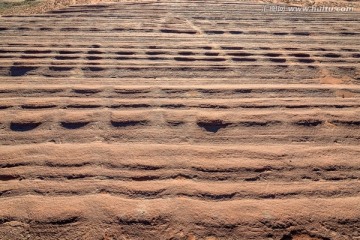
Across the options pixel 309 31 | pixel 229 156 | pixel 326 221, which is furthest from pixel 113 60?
pixel 309 31

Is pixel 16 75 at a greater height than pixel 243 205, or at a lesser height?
greater

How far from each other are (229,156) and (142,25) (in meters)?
4.22

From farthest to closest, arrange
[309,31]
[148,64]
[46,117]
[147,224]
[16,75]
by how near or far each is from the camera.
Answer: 1. [309,31]
2. [148,64]
3. [16,75]
4. [46,117]
5. [147,224]

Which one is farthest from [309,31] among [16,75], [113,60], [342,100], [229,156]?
[16,75]

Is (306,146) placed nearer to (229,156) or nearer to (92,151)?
(229,156)

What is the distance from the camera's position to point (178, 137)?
2.96 m

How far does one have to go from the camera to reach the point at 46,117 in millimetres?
3184

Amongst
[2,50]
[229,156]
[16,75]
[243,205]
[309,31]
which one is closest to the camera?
[243,205]

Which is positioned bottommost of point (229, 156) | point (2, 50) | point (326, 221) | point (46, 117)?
point (326, 221)

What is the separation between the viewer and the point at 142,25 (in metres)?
6.15

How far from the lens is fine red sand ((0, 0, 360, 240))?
7.18 feet

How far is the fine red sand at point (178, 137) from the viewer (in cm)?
219

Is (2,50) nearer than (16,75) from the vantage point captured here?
No

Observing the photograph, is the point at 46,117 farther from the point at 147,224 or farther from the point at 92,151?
the point at 147,224
